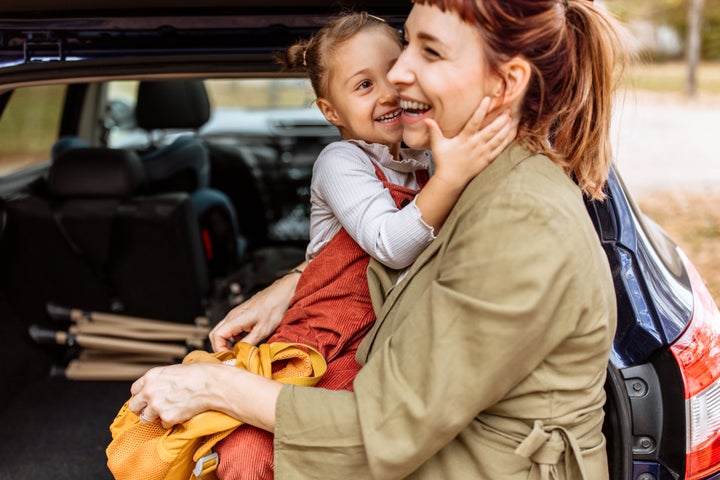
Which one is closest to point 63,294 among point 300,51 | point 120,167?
point 120,167

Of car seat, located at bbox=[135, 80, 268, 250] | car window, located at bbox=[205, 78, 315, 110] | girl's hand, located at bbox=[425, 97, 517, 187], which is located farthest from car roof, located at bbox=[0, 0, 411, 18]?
car window, located at bbox=[205, 78, 315, 110]

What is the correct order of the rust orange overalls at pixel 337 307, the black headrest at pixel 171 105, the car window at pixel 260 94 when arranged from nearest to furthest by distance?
the rust orange overalls at pixel 337 307
the black headrest at pixel 171 105
the car window at pixel 260 94

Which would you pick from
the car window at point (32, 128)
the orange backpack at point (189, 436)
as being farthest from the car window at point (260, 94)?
the orange backpack at point (189, 436)

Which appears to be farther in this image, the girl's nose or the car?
the girl's nose

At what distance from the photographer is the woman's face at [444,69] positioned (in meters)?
1.40

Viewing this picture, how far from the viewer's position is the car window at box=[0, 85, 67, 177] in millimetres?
4027

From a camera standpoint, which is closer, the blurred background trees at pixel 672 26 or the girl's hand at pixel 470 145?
the girl's hand at pixel 470 145

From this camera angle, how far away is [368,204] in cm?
172

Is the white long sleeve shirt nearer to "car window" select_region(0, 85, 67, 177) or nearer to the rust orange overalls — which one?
the rust orange overalls

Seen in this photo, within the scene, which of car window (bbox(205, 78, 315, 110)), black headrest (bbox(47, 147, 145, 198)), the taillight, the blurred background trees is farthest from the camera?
the blurred background trees

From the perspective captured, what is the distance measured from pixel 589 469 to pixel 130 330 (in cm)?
241

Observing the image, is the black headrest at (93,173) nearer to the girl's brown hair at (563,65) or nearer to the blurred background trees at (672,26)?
the girl's brown hair at (563,65)

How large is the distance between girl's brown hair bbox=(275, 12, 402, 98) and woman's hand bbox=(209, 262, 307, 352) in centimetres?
54

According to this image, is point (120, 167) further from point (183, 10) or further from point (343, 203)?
point (343, 203)
